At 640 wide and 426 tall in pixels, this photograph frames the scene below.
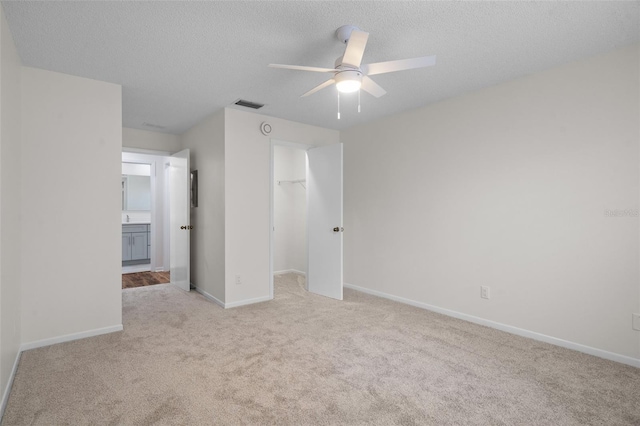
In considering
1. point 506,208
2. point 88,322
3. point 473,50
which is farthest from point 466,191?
point 88,322

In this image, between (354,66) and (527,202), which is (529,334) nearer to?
(527,202)

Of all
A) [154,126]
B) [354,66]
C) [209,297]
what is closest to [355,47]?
[354,66]

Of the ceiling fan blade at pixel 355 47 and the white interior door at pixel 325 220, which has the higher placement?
the ceiling fan blade at pixel 355 47

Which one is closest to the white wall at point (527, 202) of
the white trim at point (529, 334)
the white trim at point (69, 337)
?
the white trim at point (529, 334)

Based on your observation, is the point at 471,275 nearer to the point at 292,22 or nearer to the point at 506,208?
the point at 506,208

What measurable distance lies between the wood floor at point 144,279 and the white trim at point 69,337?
6.95ft

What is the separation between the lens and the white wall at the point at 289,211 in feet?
19.8

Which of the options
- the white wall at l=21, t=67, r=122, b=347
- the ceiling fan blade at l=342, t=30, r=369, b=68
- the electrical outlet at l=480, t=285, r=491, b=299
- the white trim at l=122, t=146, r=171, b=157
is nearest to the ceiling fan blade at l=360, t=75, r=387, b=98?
the ceiling fan blade at l=342, t=30, r=369, b=68

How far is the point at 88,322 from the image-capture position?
3002 mm

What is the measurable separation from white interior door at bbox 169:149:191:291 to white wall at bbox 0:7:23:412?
2.06 meters

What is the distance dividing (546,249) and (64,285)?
4243mm

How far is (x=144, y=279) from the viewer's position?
5562 millimetres

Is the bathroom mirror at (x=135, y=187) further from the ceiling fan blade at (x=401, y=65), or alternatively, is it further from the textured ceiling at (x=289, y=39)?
the ceiling fan blade at (x=401, y=65)

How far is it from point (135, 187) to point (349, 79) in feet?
22.0
